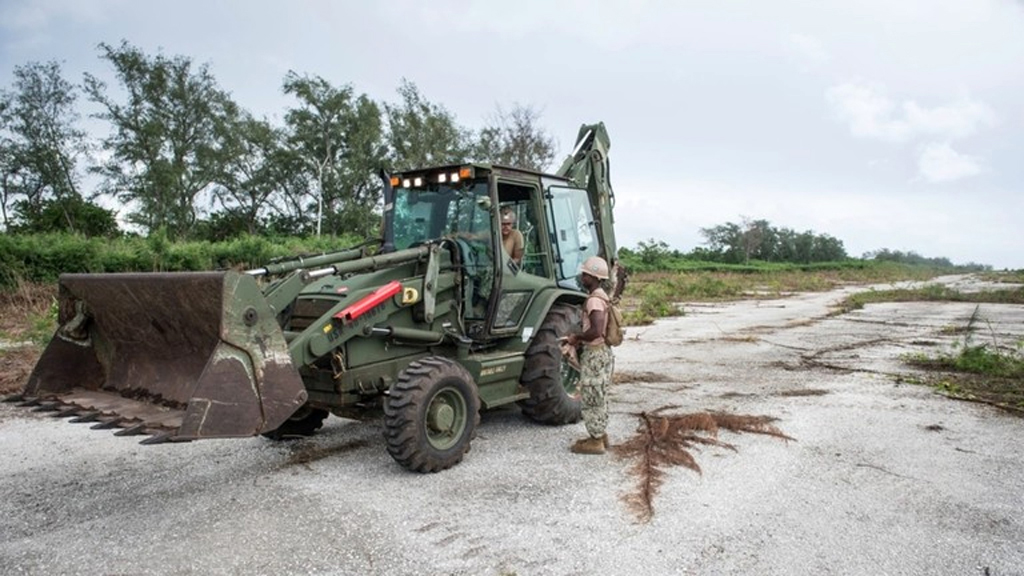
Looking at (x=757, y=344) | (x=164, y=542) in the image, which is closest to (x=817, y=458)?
(x=164, y=542)

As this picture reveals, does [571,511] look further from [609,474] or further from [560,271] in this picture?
[560,271]

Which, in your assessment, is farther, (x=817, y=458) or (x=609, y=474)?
(x=817, y=458)

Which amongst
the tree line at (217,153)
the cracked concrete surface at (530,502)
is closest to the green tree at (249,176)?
the tree line at (217,153)

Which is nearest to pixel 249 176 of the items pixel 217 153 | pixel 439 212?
pixel 217 153

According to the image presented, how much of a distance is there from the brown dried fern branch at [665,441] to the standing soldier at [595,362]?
275 millimetres

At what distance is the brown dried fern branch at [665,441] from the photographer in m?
5.01

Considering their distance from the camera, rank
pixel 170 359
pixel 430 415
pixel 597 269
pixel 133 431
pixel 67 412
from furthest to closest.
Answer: pixel 597 269, pixel 430 415, pixel 170 359, pixel 67 412, pixel 133 431

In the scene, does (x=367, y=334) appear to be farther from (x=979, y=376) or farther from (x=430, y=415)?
(x=979, y=376)

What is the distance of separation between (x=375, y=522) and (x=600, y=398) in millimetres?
2265

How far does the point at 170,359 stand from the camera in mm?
5250

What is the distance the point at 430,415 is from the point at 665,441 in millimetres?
2159

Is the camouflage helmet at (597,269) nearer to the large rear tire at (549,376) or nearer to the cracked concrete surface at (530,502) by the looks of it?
the large rear tire at (549,376)

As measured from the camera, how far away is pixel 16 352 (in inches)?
442

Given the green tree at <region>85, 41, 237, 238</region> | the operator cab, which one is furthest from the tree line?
the operator cab
